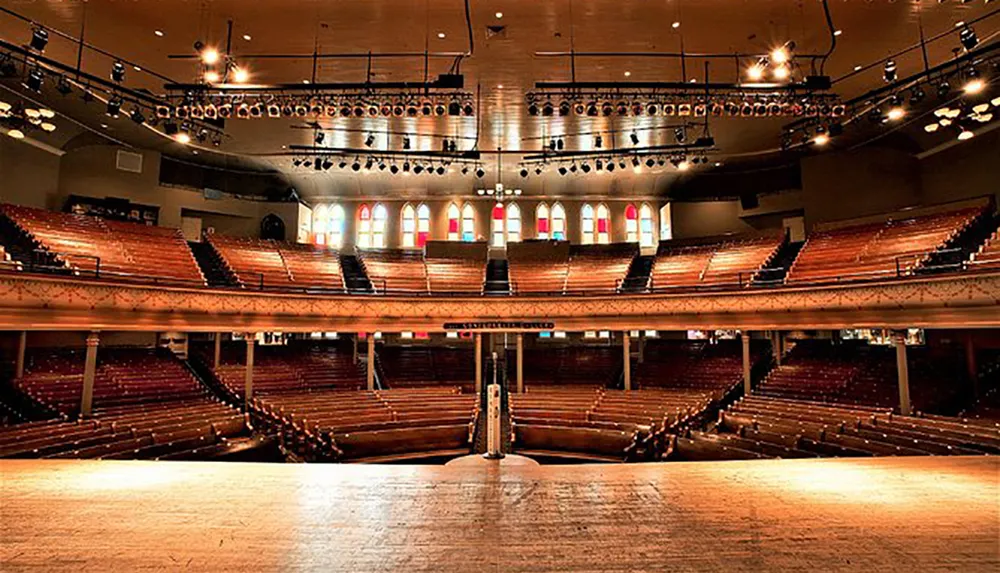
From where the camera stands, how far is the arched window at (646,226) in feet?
63.2

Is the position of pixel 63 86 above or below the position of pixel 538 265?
above

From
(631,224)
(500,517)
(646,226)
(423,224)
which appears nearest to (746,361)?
(646,226)

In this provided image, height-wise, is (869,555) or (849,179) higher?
(849,179)

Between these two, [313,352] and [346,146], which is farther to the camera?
[313,352]

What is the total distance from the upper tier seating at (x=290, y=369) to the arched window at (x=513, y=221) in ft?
25.7

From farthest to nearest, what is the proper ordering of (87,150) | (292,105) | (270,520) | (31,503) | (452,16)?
(87,150)
(292,105)
(452,16)
(31,503)
(270,520)

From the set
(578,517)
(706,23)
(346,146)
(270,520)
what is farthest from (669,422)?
(346,146)

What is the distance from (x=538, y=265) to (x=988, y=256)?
1168cm

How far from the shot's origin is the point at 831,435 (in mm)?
8844

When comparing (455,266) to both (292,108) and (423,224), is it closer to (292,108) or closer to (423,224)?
(423,224)

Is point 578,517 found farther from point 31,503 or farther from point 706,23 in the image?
point 706,23

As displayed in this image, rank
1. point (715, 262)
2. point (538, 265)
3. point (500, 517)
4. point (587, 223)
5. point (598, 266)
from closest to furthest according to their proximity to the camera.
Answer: point (500, 517) → point (715, 262) → point (598, 266) → point (538, 265) → point (587, 223)

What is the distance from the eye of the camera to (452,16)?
838 cm

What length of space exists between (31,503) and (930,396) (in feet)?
52.6
